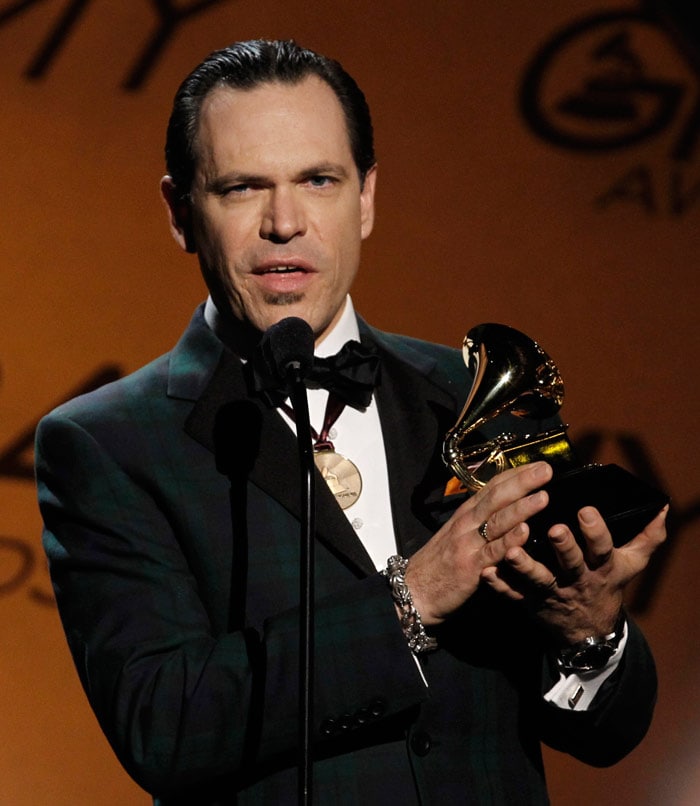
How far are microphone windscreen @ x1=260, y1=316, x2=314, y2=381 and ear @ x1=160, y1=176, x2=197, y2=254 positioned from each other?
0.50 metres

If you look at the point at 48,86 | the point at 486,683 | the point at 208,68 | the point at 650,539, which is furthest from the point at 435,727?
the point at 48,86

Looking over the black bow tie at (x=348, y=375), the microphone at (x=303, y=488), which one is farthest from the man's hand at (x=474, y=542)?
the black bow tie at (x=348, y=375)

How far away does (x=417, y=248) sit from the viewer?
275 cm

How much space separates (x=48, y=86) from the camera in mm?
2584

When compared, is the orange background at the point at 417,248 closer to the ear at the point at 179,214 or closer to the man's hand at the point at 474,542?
the ear at the point at 179,214

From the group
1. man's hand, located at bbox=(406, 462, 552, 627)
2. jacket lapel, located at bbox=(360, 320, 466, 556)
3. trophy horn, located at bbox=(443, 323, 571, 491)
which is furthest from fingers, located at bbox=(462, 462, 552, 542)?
jacket lapel, located at bbox=(360, 320, 466, 556)

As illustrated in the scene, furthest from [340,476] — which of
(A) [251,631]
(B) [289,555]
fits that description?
(A) [251,631]

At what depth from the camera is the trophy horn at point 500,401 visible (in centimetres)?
149

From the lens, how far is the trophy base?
140 centimetres

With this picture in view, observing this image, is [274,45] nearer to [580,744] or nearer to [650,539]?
[650,539]

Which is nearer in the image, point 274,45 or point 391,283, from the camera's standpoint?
point 274,45

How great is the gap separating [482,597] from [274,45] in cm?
79

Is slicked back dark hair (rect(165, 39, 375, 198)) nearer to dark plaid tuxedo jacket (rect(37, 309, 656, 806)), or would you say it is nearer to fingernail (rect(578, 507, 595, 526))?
dark plaid tuxedo jacket (rect(37, 309, 656, 806))

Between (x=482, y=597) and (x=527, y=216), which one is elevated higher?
(x=527, y=216)
